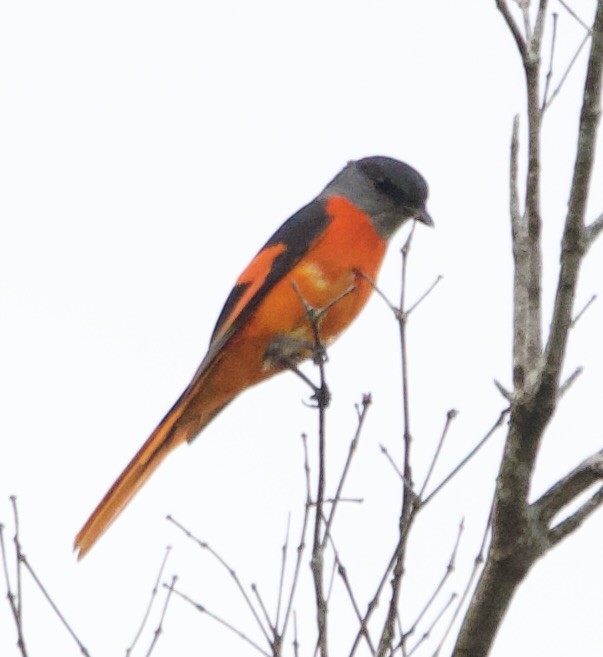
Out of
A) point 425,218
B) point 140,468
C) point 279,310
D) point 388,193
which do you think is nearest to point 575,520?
point 279,310

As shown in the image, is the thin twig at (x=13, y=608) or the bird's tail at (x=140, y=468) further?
the bird's tail at (x=140, y=468)

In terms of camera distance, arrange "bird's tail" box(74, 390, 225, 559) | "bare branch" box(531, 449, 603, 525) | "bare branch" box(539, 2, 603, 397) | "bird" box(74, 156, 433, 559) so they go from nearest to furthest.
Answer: "bare branch" box(539, 2, 603, 397) < "bare branch" box(531, 449, 603, 525) < "bird's tail" box(74, 390, 225, 559) < "bird" box(74, 156, 433, 559)

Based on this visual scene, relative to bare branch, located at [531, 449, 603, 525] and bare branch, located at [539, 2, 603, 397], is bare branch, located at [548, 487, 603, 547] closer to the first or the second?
bare branch, located at [531, 449, 603, 525]

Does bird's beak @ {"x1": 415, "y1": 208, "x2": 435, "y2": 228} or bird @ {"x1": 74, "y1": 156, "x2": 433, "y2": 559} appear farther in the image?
bird's beak @ {"x1": 415, "y1": 208, "x2": 435, "y2": 228}

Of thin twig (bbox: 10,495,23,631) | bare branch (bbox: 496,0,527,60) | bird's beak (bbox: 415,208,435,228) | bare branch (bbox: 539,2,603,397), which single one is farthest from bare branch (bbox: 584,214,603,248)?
bird's beak (bbox: 415,208,435,228)

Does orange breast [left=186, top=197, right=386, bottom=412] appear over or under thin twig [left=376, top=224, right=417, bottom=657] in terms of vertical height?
over

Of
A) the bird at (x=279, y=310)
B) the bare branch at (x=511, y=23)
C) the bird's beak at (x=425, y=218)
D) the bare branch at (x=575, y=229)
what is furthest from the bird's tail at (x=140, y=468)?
the bare branch at (x=511, y=23)

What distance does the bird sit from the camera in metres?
5.21

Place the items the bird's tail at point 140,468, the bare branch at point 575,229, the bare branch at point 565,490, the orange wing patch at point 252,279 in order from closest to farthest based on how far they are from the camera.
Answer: the bare branch at point 575,229
the bare branch at point 565,490
the bird's tail at point 140,468
the orange wing patch at point 252,279

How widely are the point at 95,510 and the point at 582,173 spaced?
10.2 ft

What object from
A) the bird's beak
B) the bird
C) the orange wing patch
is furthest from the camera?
the bird's beak

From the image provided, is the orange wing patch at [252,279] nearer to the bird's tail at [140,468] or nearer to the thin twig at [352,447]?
the bird's tail at [140,468]

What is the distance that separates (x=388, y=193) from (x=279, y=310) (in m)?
1.19

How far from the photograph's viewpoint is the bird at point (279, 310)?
521cm
